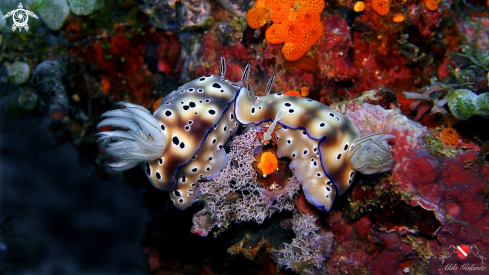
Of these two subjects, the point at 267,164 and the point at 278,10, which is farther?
the point at 278,10

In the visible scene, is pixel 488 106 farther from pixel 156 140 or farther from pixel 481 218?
pixel 156 140

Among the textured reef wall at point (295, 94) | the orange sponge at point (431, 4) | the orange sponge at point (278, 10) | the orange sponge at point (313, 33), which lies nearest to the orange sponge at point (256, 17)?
the textured reef wall at point (295, 94)

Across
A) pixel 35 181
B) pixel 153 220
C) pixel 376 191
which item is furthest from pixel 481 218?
pixel 35 181

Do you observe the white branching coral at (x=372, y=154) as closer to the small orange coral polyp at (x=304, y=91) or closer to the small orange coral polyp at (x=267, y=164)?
the small orange coral polyp at (x=267, y=164)

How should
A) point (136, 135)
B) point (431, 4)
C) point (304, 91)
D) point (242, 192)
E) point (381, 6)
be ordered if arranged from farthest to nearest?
point (431, 4) < point (304, 91) < point (381, 6) < point (242, 192) < point (136, 135)

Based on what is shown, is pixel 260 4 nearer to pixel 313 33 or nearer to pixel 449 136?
pixel 313 33

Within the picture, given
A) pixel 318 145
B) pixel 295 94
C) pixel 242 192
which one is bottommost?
pixel 242 192

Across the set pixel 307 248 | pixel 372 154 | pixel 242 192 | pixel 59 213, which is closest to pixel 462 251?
pixel 372 154

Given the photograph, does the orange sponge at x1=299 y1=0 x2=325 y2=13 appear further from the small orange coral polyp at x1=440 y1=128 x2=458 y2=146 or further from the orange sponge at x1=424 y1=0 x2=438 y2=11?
the small orange coral polyp at x1=440 y1=128 x2=458 y2=146
